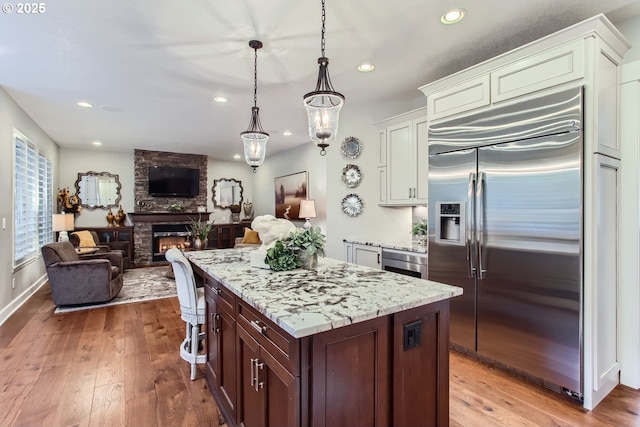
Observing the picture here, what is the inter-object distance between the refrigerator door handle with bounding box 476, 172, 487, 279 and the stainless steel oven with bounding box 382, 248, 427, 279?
671 millimetres

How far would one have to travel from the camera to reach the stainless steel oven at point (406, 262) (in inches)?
129

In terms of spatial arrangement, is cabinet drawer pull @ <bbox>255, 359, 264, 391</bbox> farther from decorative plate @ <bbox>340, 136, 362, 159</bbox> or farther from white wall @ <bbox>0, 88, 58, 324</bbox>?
white wall @ <bbox>0, 88, 58, 324</bbox>

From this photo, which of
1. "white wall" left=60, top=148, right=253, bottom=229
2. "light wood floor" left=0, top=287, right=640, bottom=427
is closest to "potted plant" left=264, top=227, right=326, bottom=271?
"light wood floor" left=0, top=287, right=640, bottom=427

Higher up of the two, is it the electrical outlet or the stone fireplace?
the stone fireplace

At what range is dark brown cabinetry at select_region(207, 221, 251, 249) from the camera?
8266 mm

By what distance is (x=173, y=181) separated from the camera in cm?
777

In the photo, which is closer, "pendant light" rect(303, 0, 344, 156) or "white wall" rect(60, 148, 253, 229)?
"pendant light" rect(303, 0, 344, 156)

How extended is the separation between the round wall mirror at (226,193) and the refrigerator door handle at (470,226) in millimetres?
7408

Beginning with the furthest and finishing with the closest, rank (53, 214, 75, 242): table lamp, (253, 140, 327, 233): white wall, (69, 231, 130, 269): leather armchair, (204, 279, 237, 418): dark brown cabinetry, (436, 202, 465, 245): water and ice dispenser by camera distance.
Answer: (69, 231, 130, 269): leather armchair → (253, 140, 327, 233): white wall → (53, 214, 75, 242): table lamp → (436, 202, 465, 245): water and ice dispenser → (204, 279, 237, 418): dark brown cabinetry

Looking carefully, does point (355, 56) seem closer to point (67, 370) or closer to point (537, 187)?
point (537, 187)

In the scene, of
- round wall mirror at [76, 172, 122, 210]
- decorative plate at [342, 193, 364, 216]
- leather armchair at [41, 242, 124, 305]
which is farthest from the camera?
round wall mirror at [76, 172, 122, 210]

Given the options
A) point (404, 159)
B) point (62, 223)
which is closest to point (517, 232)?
point (404, 159)

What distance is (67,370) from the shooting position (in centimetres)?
264

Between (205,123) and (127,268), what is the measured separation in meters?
3.96
